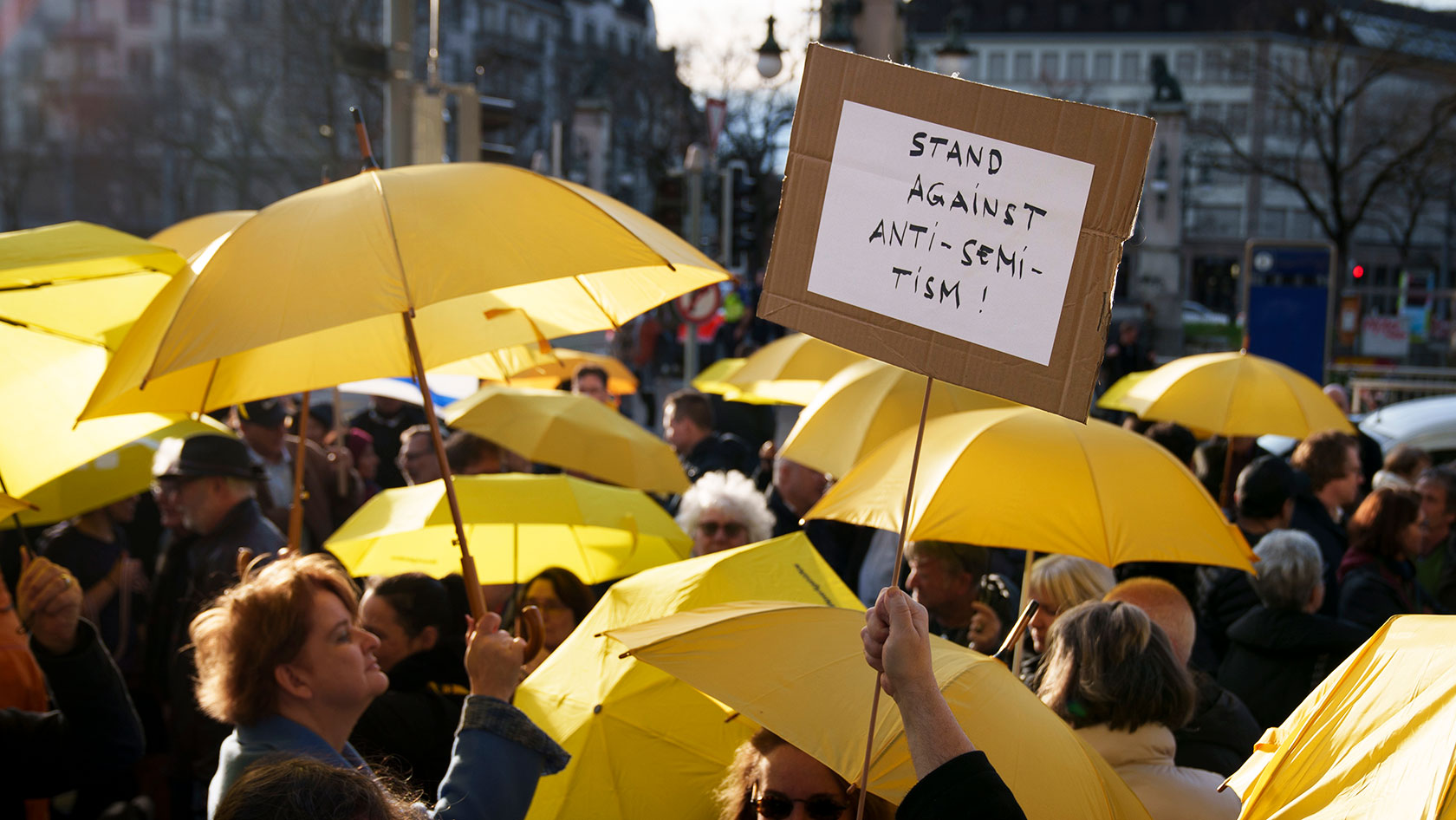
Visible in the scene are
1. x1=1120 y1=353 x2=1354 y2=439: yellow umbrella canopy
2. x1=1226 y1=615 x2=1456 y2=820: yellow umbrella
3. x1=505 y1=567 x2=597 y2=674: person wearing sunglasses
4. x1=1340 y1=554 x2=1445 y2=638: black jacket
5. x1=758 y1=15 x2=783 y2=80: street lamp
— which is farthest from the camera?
x1=758 y1=15 x2=783 y2=80: street lamp

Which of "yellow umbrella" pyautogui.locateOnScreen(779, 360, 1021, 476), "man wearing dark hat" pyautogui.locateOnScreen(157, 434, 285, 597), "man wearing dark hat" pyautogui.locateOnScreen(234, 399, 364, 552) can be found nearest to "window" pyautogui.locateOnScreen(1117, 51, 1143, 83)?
"man wearing dark hat" pyautogui.locateOnScreen(234, 399, 364, 552)

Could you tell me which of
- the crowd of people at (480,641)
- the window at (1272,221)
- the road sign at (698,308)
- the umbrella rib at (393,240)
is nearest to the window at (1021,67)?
the window at (1272,221)

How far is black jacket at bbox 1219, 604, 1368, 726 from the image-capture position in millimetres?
4789

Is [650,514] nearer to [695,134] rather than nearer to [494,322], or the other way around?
[494,322]

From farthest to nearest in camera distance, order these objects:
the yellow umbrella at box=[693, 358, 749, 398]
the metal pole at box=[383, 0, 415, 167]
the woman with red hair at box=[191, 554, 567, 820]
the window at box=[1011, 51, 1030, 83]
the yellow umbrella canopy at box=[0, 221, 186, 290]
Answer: the window at box=[1011, 51, 1030, 83] < the metal pole at box=[383, 0, 415, 167] < the yellow umbrella at box=[693, 358, 749, 398] < the yellow umbrella canopy at box=[0, 221, 186, 290] < the woman with red hair at box=[191, 554, 567, 820]

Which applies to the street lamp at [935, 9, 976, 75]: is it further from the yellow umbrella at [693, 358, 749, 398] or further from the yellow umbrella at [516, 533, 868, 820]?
the yellow umbrella at [516, 533, 868, 820]

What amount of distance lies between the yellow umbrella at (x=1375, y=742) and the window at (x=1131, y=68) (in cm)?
8835

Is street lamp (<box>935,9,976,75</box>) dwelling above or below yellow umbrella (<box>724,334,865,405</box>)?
above

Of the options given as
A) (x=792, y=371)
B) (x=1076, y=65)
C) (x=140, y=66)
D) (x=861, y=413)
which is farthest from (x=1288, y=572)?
(x=1076, y=65)

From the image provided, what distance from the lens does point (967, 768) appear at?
6.91 feet

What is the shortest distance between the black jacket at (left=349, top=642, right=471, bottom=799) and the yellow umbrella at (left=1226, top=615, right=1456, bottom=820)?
238 cm

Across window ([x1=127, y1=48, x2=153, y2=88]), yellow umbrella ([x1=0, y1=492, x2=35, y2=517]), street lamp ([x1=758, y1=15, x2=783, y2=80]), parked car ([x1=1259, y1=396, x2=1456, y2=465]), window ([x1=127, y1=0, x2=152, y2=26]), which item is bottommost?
parked car ([x1=1259, y1=396, x2=1456, y2=465])

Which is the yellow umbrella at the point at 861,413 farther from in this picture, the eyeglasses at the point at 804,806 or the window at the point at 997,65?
the window at the point at 997,65

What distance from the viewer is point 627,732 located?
3.23 m
